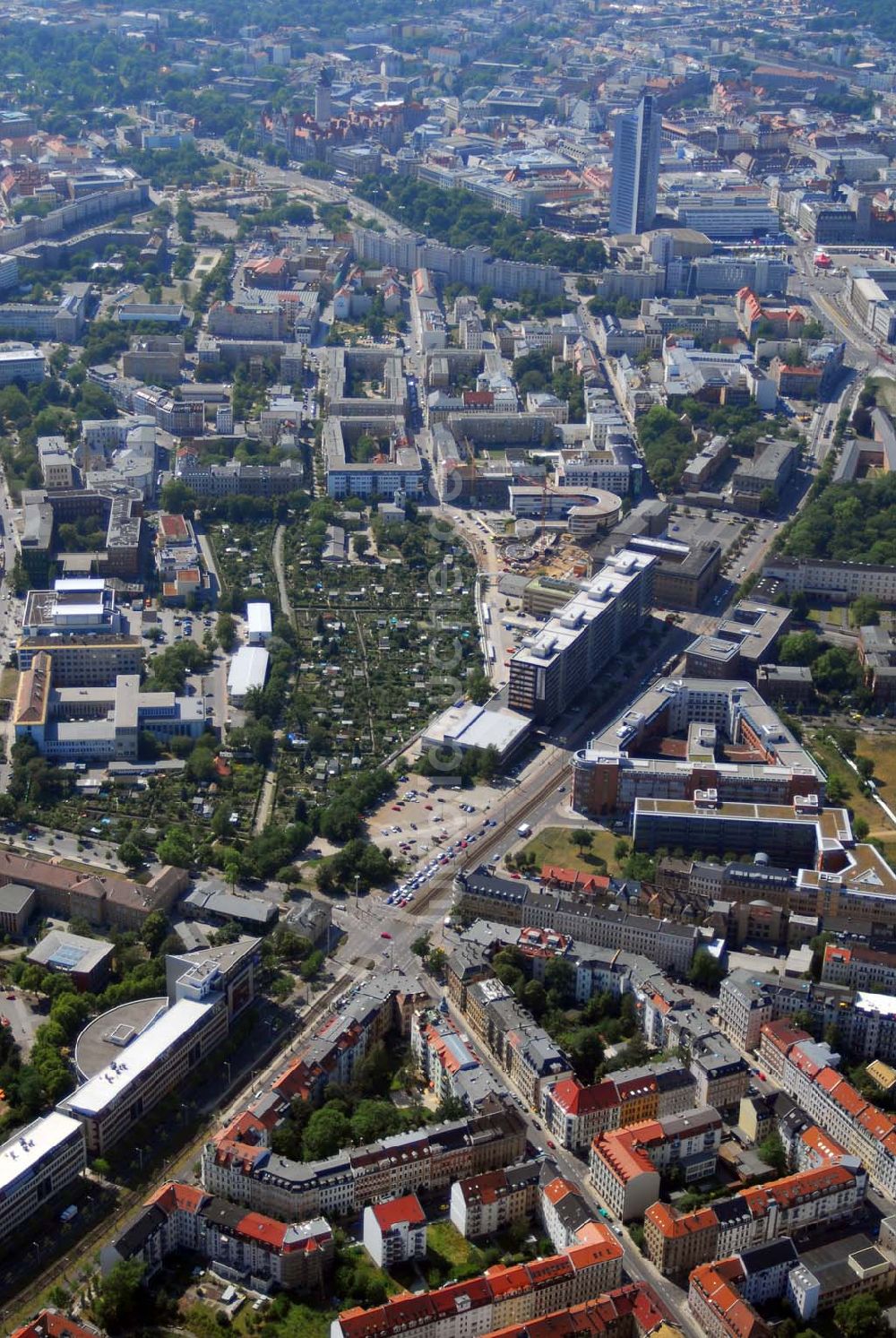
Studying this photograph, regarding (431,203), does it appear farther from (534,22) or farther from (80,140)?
(534,22)

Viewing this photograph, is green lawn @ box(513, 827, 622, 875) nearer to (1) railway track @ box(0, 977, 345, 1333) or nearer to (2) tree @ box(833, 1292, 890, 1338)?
(1) railway track @ box(0, 977, 345, 1333)

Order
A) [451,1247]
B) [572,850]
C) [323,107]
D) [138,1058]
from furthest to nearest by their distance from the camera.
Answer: [323,107], [572,850], [138,1058], [451,1247]

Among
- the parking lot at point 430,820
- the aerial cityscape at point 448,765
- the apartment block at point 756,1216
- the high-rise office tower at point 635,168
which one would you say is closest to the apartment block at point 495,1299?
the aerial cityscape at point 448,765

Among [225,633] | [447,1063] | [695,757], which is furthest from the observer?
[225,633]

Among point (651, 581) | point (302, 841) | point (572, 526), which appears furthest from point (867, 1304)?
point (572, 526)

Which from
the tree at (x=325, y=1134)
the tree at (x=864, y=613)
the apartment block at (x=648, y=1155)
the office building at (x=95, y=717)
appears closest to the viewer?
the apartment block at (x=648, y=1155)

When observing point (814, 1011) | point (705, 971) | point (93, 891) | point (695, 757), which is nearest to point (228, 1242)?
point (93, 891)

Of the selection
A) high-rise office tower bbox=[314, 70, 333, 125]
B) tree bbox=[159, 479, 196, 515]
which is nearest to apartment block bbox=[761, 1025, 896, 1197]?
tree bbox=[159, 479, 196, 515]

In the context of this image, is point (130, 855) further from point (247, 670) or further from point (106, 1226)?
point (106, 1226)

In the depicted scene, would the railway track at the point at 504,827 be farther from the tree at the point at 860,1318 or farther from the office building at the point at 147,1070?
the tree at the point at 860,1318
